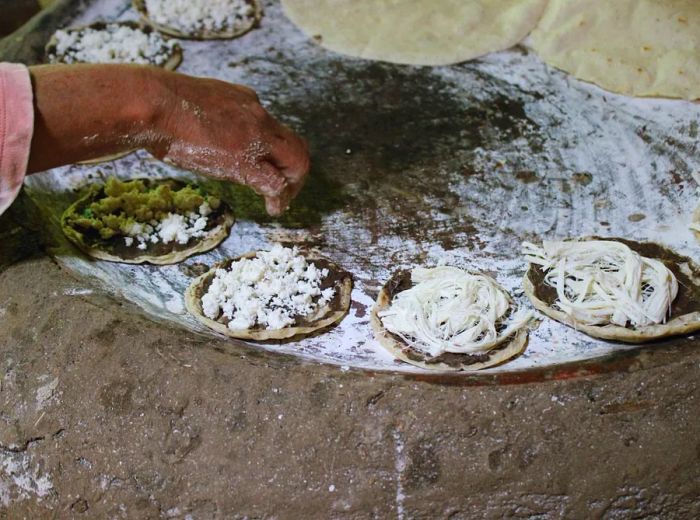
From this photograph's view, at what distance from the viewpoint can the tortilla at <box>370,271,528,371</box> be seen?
Result: 7.47 ft

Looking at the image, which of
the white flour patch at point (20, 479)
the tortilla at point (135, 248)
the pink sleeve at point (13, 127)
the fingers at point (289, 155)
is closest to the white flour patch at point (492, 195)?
the tortilla at point (135, 248)

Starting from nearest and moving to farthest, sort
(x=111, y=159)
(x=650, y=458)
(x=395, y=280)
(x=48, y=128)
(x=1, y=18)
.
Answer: (x=650, y=458) → (x=48, y=128) → (x=395, y=280) → (x=111, y=159) → (x=1, y=18)

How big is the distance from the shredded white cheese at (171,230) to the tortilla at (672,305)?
45.0 inches

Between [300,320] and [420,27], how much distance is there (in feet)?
6.79

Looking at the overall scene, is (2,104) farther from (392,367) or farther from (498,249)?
(498,249)

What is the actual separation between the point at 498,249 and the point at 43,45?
2.52 meters

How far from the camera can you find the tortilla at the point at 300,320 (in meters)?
2.40

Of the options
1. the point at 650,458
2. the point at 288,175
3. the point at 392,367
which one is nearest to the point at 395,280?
the point at 392,367

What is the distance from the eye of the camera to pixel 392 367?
2.34 meters

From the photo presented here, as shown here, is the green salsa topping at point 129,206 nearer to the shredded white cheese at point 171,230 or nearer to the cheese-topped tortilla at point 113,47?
the shredded white cheese at point 171,230

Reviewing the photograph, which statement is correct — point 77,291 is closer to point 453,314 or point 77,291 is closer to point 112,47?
point 453,314

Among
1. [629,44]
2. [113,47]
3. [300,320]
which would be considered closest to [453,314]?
[300,320]

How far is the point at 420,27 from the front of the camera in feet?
13.1

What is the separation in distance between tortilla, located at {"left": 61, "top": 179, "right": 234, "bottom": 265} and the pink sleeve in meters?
0.48
